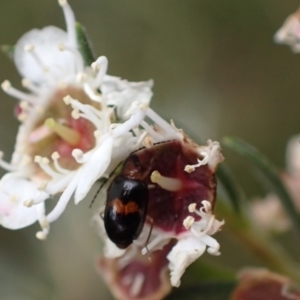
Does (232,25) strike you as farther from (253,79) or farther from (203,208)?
(203,208)

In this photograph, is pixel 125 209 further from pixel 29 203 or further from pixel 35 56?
pixel 35 56

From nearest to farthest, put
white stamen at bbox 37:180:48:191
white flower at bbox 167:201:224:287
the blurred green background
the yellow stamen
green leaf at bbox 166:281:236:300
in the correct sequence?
white flower at bbox 167:201:224:287
white stamen at bbox 37:180:48:191
the yellow stamen
green leaf at bbox 166:281:236:300
the blurred green background

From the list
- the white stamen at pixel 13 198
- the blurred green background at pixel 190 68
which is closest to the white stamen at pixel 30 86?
the white stamen at pixel 13 198

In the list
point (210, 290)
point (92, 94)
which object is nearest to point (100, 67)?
point (92, 94)

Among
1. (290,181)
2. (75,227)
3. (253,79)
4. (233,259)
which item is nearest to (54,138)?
(290,181)

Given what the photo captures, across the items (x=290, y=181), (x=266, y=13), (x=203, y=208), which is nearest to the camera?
(x=203, y=208)

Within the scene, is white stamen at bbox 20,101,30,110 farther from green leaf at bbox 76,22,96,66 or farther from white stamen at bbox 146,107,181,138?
white stamen at bbox 146,107,181,138

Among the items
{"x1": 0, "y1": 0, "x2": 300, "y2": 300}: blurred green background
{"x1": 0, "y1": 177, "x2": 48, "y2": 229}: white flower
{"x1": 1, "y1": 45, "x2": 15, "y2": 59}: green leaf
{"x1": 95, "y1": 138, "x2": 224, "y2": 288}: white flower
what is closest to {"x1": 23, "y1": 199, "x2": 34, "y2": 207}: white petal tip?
{"x1": 0, "y1": 177, "x2": 48, "y2": 229}: white flower

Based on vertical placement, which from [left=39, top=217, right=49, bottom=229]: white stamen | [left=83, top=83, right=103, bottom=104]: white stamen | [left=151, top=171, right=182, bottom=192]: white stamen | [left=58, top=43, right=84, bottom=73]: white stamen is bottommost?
[left=39, top=217, right=49, bottom=229]: white stamen
